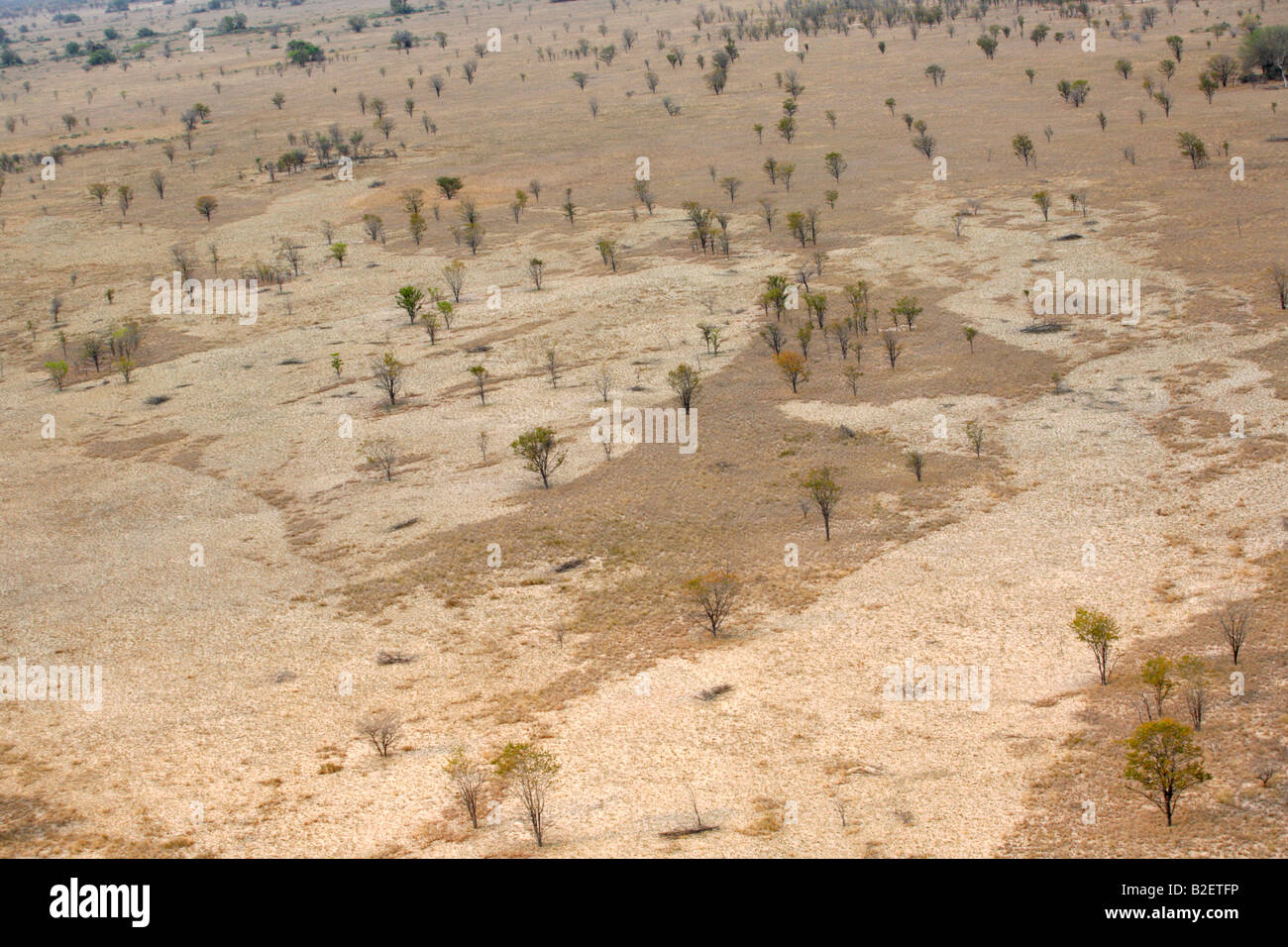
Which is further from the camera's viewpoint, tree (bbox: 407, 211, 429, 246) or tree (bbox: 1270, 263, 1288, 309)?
tree (bbox: 407, 211, 429, 246)

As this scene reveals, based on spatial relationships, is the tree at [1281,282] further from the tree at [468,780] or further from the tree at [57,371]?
the tree at [57,371]

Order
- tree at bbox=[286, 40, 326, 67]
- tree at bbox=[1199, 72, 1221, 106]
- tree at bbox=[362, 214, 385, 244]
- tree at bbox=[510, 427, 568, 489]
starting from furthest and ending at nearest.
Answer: tree at bbox=[286, 40, 326, 67] < tree at bbox=[1199, 72, 1221, 106] < tree at bbox=[362, 214, 385, 244] < tree at bbox=[510, 427, 568, 489]

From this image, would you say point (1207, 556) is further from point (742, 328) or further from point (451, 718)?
point (742, 328)

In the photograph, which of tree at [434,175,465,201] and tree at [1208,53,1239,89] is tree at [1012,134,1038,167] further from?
tree at [434,175,465,201]

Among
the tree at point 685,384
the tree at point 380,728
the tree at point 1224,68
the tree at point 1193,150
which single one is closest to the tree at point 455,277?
the tree at point 685,384

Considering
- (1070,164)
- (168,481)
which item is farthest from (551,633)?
(1070,164)

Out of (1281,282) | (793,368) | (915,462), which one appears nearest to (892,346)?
(793,368)

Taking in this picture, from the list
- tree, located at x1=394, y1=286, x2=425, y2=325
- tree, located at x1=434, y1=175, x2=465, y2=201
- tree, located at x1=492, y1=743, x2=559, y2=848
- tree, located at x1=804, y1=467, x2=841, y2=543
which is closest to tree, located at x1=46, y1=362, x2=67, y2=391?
tree, located at x1=394, y1=286, x2=425, y2=325
